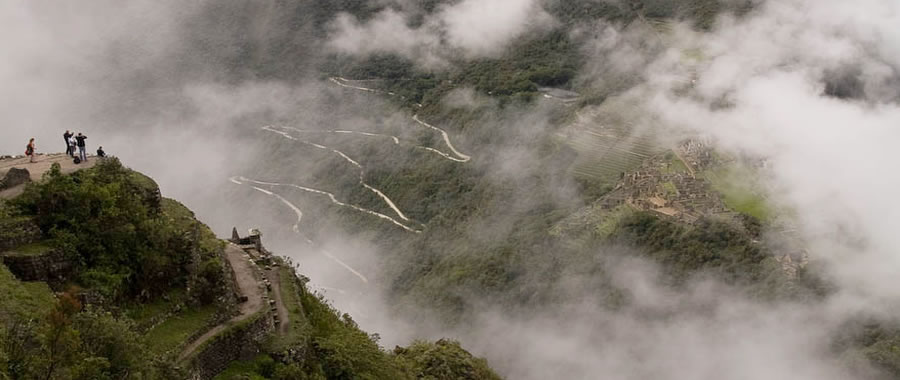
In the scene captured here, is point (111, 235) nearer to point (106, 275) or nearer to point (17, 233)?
point (106, 275)

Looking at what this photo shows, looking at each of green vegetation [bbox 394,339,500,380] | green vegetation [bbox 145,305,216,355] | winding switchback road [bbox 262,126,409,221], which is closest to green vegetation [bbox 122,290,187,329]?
green vegetation [bbox 145,305,216,355]

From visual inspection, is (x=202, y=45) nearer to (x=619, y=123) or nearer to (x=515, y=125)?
(x=515, y=125)

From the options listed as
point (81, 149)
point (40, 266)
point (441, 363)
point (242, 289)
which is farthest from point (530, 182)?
point (40, 266)

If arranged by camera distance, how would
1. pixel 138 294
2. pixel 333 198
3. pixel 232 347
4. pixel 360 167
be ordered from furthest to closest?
pixel 360 167 < pixel 333 198 < pixel 232 347 < pixel 138 294

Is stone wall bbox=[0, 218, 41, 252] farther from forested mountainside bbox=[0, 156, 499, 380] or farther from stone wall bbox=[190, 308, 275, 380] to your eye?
stone wall bbox=[190, 308, 275, 380]

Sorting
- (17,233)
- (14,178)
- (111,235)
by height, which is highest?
(14,178)

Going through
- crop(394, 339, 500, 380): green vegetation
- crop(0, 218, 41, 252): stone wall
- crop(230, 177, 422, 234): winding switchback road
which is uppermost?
crop(0, 218, 41, 252): stone wall
